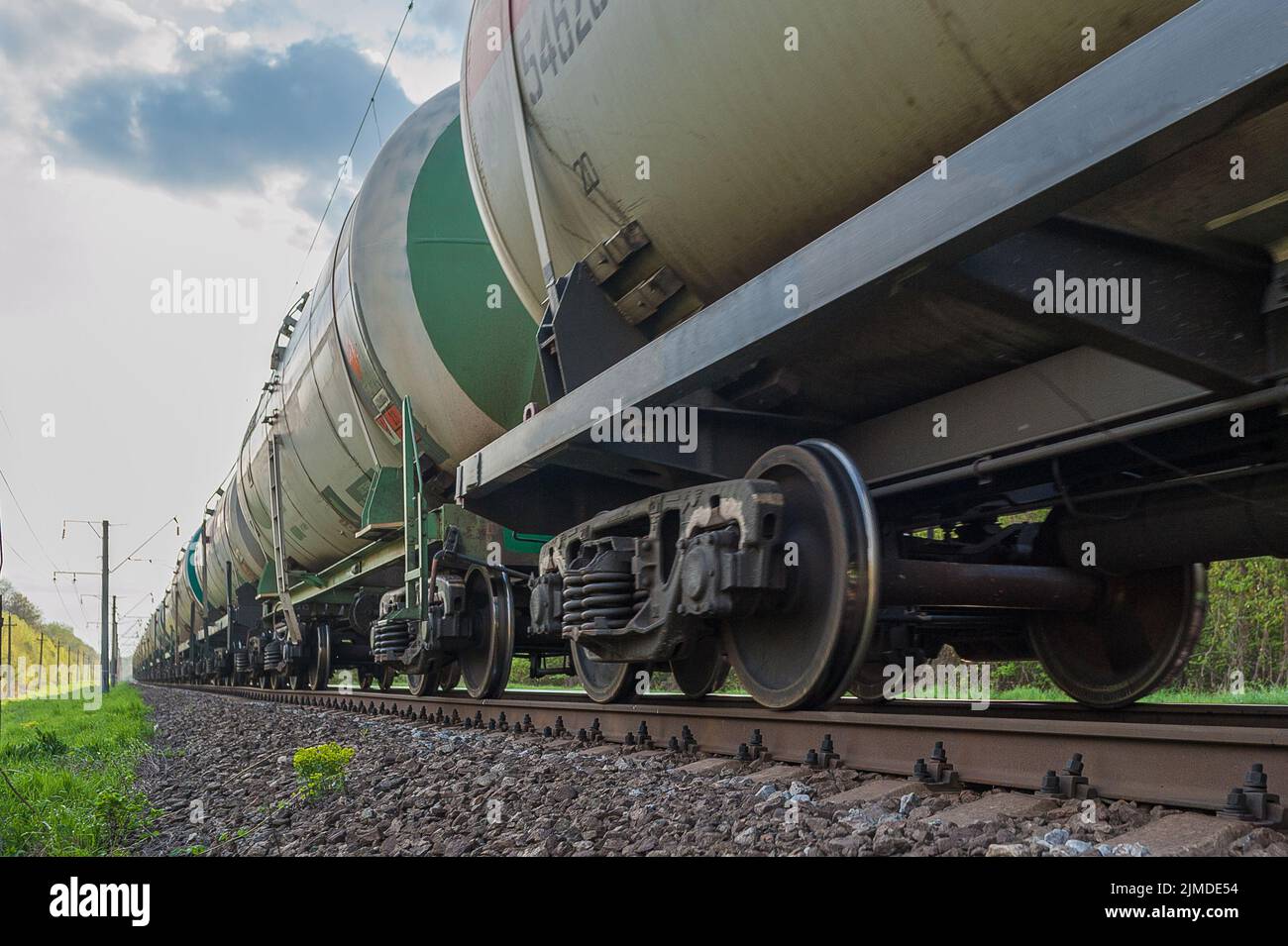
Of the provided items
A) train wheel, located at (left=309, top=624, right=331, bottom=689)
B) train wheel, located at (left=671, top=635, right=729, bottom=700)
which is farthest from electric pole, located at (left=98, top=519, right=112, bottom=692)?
train wheel, located at (left=671, top=635, right=729, bottom=700)

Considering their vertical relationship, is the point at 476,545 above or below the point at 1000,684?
above

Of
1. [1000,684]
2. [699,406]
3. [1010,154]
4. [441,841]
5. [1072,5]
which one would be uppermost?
[1072,5]

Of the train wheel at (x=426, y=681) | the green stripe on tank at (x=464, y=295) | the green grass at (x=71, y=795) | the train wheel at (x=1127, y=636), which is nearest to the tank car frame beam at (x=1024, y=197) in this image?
the train wheel at (x=1127, y=636)

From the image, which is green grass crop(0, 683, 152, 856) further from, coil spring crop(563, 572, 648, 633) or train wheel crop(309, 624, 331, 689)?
train wheel crop(309, 624, 331, 689)

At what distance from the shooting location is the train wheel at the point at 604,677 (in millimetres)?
4664

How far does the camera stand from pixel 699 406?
11.8 ft

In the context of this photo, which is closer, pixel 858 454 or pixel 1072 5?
pixel 1072 5

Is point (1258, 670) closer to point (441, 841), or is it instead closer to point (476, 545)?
point (476, 545)

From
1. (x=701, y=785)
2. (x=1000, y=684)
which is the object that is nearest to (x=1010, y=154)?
(x=701, y=785)

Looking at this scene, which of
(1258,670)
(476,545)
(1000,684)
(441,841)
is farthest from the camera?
(1000,684)

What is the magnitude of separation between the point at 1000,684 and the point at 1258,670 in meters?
3.97

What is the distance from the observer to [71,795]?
4.38m

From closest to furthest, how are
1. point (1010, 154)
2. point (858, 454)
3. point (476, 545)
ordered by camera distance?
1. point (1010, 154)
2. point (858, 454)
3. point (476, 545)

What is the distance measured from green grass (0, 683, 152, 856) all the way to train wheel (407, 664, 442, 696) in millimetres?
1835
